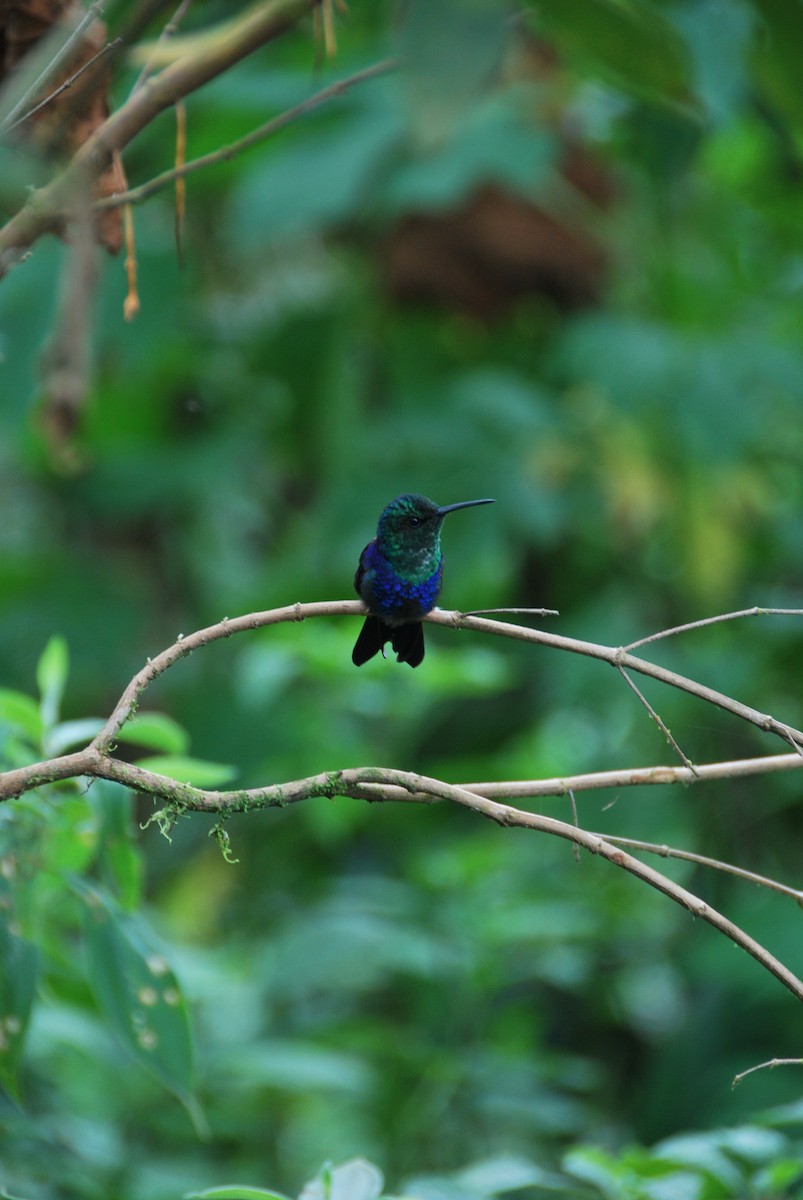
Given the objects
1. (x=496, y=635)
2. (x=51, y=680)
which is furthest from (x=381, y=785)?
(x=51, y=680)

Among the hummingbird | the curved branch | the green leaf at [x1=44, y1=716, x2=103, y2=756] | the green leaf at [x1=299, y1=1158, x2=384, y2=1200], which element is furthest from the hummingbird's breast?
the green leaf at [x1=299, y1=1158, x2=384, y2=1200]

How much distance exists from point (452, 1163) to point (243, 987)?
0.81 metres

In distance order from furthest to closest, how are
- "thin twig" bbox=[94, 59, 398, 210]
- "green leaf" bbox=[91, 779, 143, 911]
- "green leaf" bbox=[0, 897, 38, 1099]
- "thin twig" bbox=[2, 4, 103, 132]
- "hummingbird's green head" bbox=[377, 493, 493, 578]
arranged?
"hummingbird's green head" bbox=[377, 493, 493, 578] → "green leaf" bbox=[91, 779, 143, 911] → "green leaf" bbox=[0, 897, 38, 1099] → "thin twig" bbox=[94, 59, 398, 210] → "thin twig" bbox=[2, 4, 103, 132]

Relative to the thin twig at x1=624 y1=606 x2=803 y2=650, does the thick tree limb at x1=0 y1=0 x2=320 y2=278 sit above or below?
above

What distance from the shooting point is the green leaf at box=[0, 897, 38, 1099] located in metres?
1.47

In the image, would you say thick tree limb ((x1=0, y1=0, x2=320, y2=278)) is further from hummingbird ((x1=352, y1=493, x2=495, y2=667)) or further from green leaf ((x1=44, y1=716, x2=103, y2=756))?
green leaf ((x1=44, y1=716, x2=103, y2=756))

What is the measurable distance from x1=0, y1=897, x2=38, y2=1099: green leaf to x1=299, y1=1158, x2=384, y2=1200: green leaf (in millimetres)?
400

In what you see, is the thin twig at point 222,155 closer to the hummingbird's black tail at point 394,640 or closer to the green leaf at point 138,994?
the hummingbird's black tail at point 394,640

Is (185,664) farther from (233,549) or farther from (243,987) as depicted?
(243,987)

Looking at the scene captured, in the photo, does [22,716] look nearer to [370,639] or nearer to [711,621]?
[370,639]

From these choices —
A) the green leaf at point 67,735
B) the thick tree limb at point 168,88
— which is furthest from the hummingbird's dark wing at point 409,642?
the thick tree limb at point 168,88

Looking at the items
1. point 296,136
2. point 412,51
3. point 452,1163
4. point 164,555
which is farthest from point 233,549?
point 412,51

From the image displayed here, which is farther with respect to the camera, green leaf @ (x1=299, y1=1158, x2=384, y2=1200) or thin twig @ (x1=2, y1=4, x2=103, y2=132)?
green leaf @ (x1=299, y1=1158, x2=384, y2=1200)

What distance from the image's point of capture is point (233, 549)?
19.9 feet
